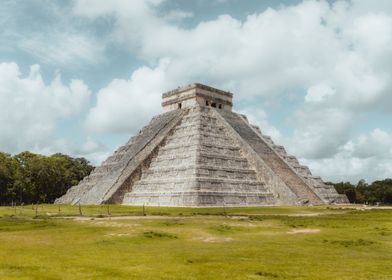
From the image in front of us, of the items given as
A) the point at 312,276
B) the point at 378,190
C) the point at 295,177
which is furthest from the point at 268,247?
the point at 378,190

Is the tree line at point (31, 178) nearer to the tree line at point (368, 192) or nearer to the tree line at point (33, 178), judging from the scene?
the tree line at point (33, 178)

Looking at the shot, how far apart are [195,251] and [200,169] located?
26509 mm

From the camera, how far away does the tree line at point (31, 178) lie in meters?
61.8

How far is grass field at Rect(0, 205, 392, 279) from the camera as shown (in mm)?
10727

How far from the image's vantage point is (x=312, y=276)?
10422 mm

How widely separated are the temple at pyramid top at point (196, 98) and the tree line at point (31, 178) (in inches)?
777

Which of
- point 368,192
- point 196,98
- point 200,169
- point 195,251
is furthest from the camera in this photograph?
point 368,192

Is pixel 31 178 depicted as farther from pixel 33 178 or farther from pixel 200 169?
pixel 200 169

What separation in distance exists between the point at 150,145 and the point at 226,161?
33.0 ft

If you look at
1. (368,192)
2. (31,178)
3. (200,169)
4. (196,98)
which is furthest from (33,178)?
(368,192)

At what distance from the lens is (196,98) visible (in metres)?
55.9

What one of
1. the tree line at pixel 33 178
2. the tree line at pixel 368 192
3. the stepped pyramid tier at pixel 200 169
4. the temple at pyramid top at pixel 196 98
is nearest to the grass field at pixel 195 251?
the stepped pyramid tier at pixel 200 169

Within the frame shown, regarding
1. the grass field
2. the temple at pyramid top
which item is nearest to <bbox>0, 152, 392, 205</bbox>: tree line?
the temple at pyramid top

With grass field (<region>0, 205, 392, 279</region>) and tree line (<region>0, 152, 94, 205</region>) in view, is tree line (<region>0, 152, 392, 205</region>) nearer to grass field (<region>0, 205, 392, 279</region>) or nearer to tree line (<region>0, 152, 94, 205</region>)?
tree line (<region>0, 152, 94, 205</region>)
